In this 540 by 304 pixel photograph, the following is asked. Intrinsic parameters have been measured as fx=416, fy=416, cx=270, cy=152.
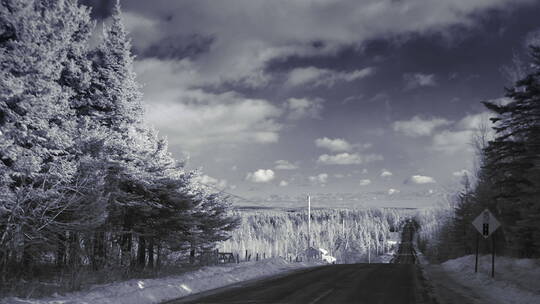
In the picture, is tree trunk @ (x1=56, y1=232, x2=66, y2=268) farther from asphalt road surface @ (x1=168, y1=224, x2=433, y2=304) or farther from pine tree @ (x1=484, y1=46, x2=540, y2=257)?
pine tree @ (x1=484, y1=46, x2=540, y2=257)

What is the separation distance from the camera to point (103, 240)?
71.4 feet

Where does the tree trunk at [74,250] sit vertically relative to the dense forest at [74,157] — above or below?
below

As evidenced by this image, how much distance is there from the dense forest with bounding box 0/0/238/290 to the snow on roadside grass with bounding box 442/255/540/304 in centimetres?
1415

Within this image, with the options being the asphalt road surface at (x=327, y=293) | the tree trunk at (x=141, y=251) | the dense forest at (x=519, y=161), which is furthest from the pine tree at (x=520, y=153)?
the tree trunk at (x=141, y=251)

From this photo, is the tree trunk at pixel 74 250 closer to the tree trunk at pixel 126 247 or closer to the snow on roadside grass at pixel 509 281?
the tree trunk at pixel 126 247

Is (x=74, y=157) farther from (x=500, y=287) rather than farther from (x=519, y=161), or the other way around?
(x=519, y=161)

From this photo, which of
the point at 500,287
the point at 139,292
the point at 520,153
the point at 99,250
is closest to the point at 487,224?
the point at 500,287

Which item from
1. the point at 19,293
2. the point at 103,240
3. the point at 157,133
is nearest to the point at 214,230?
the point at 157,133

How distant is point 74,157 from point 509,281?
18220 millimetres

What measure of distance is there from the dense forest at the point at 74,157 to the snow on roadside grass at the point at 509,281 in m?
14.2

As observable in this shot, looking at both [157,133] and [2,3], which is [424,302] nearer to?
[2,3]

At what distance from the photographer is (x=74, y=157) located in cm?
1686

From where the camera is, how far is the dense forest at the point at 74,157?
528 inches

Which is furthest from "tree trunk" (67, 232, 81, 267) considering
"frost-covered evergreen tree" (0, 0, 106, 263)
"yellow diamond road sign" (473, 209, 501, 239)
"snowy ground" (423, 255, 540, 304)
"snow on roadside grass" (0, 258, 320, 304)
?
"yellow diamond road sign" (473, 209, 501, 239)
